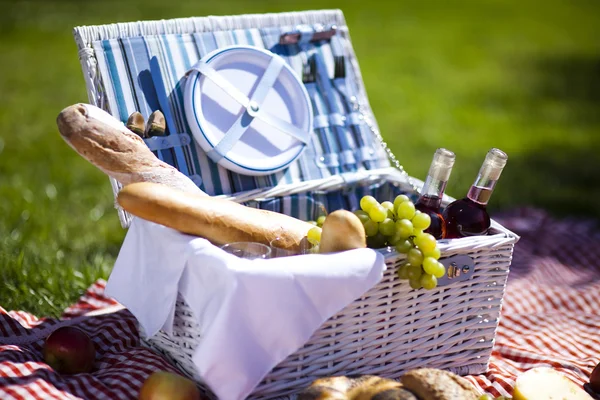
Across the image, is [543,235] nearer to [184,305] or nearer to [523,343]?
[523,343]

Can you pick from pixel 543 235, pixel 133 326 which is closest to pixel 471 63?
pixel 543 235

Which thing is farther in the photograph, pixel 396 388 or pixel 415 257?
pixel 415 257

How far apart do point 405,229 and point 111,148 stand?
740 millimetres

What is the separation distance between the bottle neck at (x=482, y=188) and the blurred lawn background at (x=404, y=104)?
1322mm

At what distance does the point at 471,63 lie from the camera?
628 centimetres

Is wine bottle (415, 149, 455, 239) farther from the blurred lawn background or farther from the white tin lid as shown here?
the blurred lawn background

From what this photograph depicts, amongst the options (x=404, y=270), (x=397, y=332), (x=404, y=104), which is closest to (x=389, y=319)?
(x=397, y=332)

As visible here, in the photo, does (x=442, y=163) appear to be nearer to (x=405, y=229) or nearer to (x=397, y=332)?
(x=405, y=229)

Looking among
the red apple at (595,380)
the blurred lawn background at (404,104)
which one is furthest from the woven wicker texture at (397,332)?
the blurred lawn background at (404,104)

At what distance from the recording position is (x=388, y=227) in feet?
5.60

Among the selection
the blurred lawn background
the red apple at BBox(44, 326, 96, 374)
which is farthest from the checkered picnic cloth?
the blurred lawn background

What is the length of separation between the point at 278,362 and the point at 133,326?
71cm

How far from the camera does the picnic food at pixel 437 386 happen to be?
4.87 ft

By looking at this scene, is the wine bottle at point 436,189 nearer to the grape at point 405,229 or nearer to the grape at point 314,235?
the grape at point 405,229
